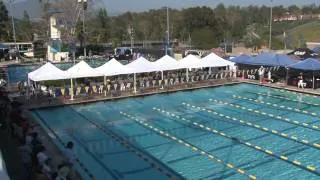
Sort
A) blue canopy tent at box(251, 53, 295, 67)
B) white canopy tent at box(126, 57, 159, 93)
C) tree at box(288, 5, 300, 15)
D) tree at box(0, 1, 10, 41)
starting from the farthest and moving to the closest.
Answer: tree at box(288, 5, 300, 15), tree at box(0, 1, 10, 41), blue canopy tent at box(251, 53, 295, 67), white canopy tent at box(126, 57, 159, 93)

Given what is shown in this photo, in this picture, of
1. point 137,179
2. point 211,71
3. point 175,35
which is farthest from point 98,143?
point 175,35

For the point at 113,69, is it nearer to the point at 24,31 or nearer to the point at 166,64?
the point at 166,64

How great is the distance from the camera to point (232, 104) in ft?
64.2

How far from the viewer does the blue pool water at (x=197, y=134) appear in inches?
439

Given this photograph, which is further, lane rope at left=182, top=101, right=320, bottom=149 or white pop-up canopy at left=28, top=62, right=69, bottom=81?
white pop-up canopy at left=28, top=62, right=69, bottom=81

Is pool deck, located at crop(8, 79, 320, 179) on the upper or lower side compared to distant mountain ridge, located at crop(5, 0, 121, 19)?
lower

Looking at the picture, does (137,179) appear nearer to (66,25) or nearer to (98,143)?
(98,143)

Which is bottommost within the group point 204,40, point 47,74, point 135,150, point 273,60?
point 135,150

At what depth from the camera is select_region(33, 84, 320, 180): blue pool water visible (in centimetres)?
1115

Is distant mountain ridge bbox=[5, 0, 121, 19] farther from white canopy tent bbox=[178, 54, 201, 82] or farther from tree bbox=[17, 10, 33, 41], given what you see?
white canopy tent bbox=[178, 54, 201, 82]

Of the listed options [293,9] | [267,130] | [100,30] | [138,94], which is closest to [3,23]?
[100,30]

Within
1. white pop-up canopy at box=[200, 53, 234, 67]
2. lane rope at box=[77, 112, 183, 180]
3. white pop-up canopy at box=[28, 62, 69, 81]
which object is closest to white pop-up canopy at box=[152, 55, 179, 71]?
white pop-up canopy at box=[200, 53, 234, 67]

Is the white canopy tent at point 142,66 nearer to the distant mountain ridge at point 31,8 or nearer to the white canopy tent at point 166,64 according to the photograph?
the white canopy tent at point 166,64

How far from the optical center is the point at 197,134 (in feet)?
47.5
